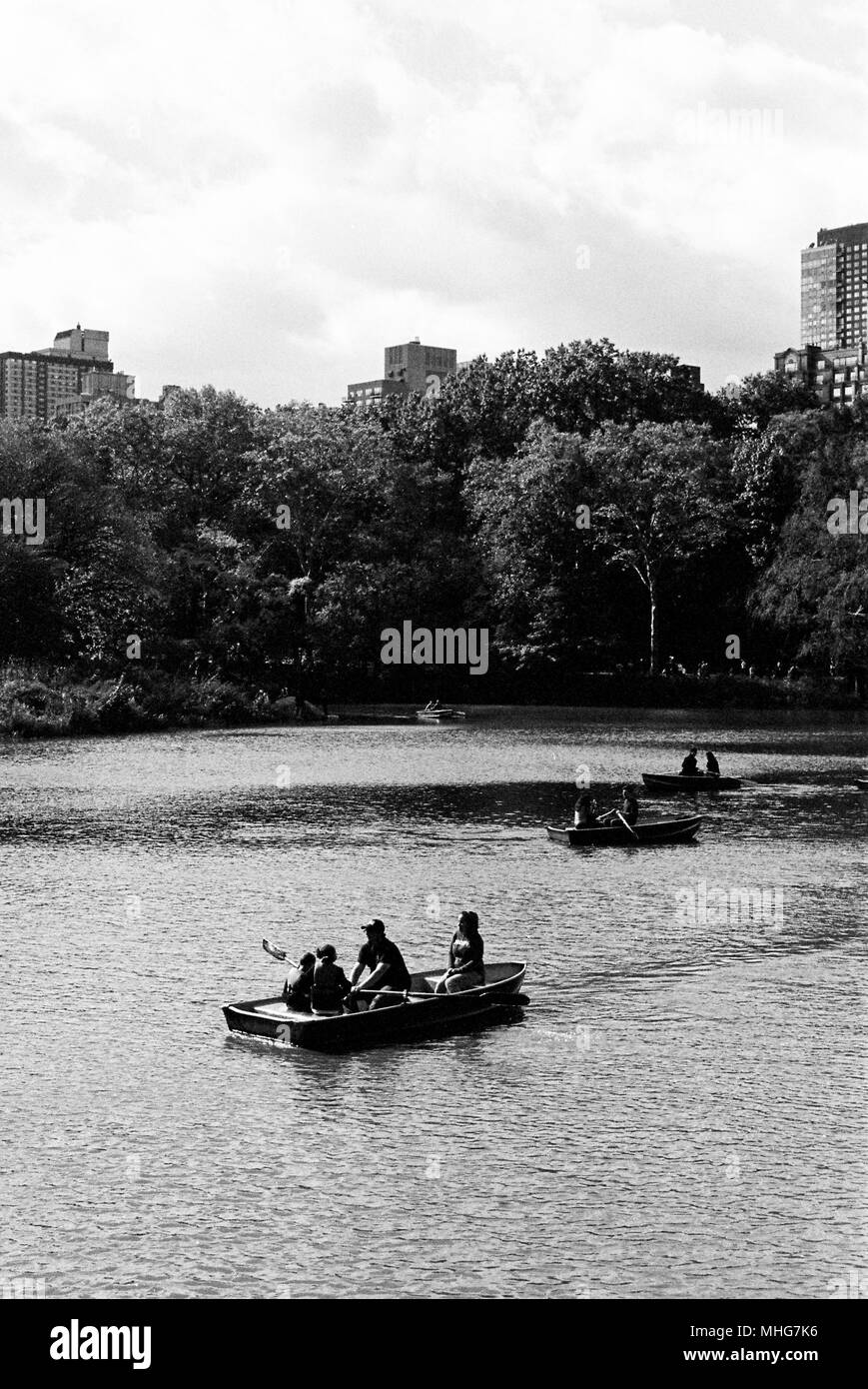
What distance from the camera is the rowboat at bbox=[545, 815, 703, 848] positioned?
44172mm

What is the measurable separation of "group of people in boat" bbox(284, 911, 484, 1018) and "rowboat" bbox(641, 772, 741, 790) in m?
33.5

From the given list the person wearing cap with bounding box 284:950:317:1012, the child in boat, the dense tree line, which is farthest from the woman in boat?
the dense tree line

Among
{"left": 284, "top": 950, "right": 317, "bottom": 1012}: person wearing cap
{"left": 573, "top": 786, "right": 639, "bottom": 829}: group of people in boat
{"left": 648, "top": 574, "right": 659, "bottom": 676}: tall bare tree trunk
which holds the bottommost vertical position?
{"left": 284, "top": 950, "right": 317, "bottom": 1012}: person wearing cap

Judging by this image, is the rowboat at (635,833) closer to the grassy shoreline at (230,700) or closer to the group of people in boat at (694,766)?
the group of people in boat at (694,766)

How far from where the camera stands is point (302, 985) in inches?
902

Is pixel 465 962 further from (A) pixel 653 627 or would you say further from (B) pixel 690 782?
(A) pixel 653 627

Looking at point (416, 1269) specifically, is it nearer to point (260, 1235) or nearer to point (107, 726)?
point (260, 1235)

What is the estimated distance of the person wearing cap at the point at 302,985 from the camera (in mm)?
22891

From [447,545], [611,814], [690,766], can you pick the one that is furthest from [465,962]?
[447,545]

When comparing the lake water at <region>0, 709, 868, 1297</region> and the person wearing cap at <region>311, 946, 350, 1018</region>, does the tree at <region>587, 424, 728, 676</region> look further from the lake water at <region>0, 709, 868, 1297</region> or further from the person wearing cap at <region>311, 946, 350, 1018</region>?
the person wearing cap at <region>311, 946, 350, 1018</region>

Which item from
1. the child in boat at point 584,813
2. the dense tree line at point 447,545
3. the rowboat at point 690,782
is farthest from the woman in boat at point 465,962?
the dense tree line at point 447,545

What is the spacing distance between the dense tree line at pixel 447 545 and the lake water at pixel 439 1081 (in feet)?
171

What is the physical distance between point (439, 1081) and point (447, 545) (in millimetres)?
92776

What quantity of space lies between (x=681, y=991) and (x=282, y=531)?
8448 cm
